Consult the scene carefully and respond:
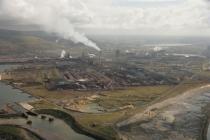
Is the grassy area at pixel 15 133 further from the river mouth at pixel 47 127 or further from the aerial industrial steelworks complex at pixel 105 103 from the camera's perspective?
the river mouth at pixel 47 127

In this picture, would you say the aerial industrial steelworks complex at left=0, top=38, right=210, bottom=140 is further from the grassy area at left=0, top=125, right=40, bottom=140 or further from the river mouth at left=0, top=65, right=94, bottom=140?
the grassy area at left=0, top=125, right=40, bottom=140

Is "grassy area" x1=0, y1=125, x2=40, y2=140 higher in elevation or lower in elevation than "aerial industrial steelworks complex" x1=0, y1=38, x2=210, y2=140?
lower

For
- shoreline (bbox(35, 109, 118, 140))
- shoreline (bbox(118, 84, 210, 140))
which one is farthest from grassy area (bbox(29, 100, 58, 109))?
shoreline (bbox(118, 84, 210, 140))

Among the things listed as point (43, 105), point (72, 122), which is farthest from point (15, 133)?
point (43, 105)

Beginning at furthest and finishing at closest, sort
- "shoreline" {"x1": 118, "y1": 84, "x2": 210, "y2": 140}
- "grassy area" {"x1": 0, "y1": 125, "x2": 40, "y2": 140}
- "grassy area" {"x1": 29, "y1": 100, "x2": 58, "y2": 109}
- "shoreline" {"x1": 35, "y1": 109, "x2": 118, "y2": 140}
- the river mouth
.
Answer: "grassy area" {"x1": 29, "y1": 100, "x2": 58, "y2": 109} < "shoreline" {"x1": 118, "y1": 84, "x2": 210, "y2": 140} < "shoreline" {"x1": 35, "y1": 109, "x2": 118, "y2": 140} < the river mouth < "grassy area" {"x1": 0, "y1": 125, "x2": 40, "y2": 140}

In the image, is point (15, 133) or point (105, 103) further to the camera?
point (105, 103)

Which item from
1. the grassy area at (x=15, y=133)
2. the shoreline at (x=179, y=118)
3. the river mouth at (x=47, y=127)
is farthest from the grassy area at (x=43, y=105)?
the shoreline at (x=179, y=118)

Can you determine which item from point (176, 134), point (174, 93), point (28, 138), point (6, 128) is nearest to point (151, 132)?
point (176, 134)

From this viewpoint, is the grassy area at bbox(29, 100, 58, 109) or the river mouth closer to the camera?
the river mouth

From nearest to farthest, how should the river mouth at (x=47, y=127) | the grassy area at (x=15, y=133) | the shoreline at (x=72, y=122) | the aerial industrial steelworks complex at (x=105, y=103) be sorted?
the grassy area at (x=15, y=133), the river mouth at (x=47, y=127), the shoreline at (x=72, y=122), the aerial industrial steelworks complex at (x=105, y=103)

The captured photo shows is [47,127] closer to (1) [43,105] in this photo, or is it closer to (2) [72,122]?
(2) [72,122]

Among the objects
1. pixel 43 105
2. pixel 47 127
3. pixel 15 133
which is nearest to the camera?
pixel 15 133

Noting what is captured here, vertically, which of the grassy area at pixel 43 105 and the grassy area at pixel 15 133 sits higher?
the grassy area at pixel 43 105
